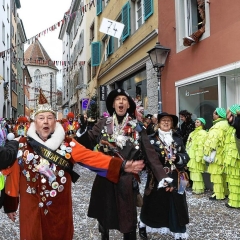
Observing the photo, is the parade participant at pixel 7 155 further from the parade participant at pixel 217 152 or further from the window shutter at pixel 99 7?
the window shutter at pixel 99 7

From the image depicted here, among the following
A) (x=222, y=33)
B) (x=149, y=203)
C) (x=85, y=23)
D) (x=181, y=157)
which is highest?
(x=85, y=23)

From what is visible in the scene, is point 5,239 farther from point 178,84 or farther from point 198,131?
point 178,84

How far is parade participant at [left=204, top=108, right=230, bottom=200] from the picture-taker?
239 inches

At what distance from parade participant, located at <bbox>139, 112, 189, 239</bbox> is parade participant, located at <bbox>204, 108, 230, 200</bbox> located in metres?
2.20

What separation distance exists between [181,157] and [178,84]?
5671mm

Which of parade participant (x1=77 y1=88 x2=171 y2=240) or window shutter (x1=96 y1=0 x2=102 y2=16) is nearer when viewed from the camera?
parade participant (x1=77 y1=88 x2=171 y2=240)

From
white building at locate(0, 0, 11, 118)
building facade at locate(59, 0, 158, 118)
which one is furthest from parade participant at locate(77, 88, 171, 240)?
white building at locate(0, 0, 11, 118)

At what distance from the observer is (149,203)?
→ 4004 mm

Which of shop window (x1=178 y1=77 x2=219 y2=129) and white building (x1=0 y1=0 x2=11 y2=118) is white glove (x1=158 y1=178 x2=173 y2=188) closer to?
shop window (x1=178 y1=77 x2=219 y2=129)

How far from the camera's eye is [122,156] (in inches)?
130

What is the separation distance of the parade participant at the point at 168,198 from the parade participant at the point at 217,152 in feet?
7.20

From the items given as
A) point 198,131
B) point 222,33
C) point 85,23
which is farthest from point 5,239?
point 85,23

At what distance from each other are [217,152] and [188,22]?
454 centimetres

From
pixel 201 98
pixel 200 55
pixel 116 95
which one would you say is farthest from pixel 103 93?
pixel 116 95
